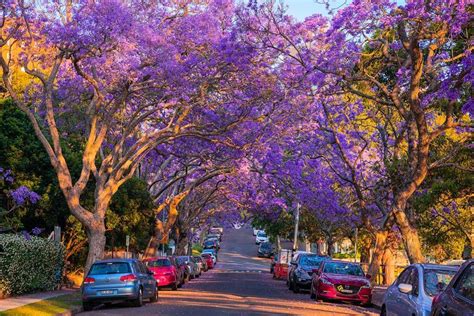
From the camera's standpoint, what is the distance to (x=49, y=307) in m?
19.2

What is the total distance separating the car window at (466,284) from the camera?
306 inches

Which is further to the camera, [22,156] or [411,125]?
[22,156]

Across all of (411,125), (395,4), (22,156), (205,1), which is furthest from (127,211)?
(395,4)

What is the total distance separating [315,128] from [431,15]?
1408 centimetres

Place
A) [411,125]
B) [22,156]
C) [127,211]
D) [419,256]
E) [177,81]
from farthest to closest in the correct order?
[127,211], [22,156], [177,81], [411,125], [419,256]

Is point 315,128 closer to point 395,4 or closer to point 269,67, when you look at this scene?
point 269,67

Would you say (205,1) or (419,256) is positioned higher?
(205,1)

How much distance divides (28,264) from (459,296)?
17.9 meters

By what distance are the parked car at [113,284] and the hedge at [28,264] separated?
2.34 m

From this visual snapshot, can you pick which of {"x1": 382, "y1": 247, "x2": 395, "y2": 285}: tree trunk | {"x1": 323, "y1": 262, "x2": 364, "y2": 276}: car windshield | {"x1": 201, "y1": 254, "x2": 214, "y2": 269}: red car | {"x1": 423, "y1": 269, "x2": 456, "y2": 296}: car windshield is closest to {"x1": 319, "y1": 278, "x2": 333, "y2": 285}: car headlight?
{"x1": 323, "y1": 262, "x2": 364, "y2": 276}: car windshield

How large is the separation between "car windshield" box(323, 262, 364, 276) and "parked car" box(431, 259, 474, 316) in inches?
691

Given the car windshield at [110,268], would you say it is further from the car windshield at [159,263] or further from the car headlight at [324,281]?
the car windshield at [159,263]

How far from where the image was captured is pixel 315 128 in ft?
102

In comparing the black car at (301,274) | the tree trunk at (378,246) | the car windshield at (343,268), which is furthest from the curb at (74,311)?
the tree trunk at (378,246)
